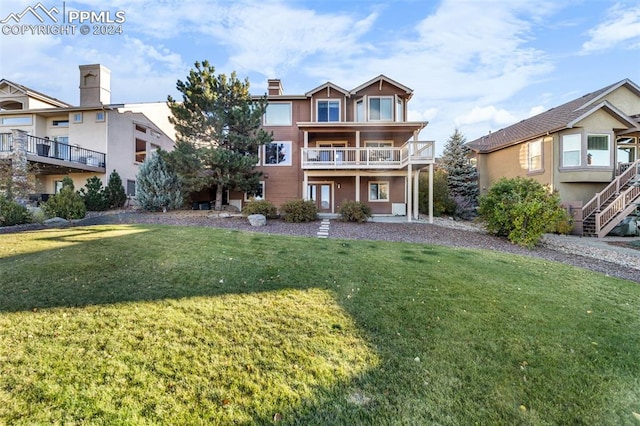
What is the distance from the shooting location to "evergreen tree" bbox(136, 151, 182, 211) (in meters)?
15.7

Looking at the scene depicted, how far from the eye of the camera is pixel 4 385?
243cm

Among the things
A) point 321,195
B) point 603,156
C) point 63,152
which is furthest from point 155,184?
point 603,156

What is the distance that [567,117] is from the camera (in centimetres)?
1598

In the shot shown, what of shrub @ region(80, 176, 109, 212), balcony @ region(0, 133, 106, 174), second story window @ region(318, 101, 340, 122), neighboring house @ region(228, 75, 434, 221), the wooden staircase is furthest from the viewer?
second story window @ region(318, 101, 340, 122)

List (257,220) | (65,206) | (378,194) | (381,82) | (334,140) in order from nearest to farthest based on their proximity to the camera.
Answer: (65,206)
(257,220)
(381,82)
(334,140)
(378,194)

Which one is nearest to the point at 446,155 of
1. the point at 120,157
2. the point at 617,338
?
the point at 617,338

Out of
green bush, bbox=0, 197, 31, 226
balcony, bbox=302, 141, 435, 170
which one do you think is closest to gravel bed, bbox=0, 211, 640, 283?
green bush, bbox=0, 197, 31, 226

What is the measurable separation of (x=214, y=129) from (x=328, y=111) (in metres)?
7.40

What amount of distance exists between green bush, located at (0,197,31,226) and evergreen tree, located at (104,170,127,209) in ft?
20.1

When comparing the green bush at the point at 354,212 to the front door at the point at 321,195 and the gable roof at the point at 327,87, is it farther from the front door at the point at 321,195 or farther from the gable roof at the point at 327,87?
the gable roof at the point at 327,87

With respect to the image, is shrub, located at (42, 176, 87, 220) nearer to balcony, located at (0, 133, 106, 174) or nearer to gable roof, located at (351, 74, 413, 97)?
balcony, located at (0, 133, 106, 174)

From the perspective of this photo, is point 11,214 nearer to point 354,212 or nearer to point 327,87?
point 354,212

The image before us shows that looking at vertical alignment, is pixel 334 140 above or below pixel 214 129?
above

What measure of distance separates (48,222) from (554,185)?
24.7 m
